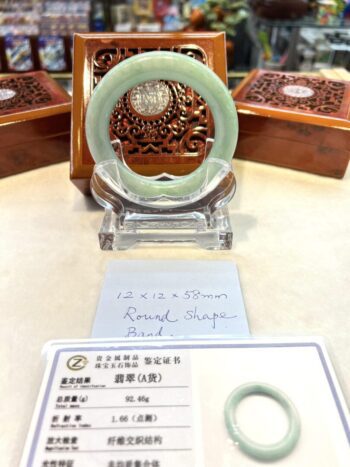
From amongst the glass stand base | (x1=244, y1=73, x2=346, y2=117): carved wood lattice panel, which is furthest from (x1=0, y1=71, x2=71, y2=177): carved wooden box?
(x1=244, y1=73, x2=346, y2=117): carved wood lattice panel

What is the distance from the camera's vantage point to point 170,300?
1.68ft

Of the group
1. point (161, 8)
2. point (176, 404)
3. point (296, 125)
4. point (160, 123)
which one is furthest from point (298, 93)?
point (161, 8)

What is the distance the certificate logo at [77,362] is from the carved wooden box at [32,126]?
0.42 m

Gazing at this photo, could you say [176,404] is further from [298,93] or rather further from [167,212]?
[298,93]

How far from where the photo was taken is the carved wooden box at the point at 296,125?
0.68m

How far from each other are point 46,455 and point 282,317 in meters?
0.28

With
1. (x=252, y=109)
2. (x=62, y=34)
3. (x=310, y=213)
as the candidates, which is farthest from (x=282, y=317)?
(x=62, y=34)

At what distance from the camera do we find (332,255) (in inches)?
23.1

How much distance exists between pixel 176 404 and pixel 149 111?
17.0 inches

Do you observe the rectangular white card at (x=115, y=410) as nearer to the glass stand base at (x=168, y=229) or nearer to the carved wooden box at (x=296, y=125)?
the glass stand base at (x=168, y=229)

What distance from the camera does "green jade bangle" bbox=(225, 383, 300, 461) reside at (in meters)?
0.35

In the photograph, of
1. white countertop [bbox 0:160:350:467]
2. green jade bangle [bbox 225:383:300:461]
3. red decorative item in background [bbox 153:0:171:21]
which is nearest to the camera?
green jade bangle [bbox 225:383:300:461]

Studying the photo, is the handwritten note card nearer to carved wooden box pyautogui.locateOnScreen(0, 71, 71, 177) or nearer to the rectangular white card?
the rectangular white card

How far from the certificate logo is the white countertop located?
4 cm
